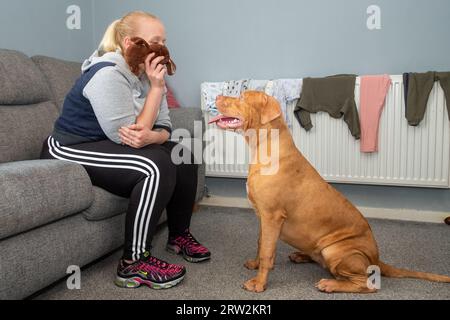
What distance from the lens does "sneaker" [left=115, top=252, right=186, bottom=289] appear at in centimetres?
148

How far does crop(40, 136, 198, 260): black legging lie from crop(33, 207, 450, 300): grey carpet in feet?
0.64

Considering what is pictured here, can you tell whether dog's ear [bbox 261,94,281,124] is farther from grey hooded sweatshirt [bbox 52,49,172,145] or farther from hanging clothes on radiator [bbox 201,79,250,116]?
hanging clothes on radiator [bbox 201,79,250,116]

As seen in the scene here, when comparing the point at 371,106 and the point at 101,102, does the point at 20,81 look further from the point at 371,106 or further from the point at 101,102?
the point at 371,106

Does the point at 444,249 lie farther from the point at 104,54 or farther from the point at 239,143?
the point at 104,54

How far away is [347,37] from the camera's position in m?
2.56

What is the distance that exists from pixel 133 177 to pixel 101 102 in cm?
29

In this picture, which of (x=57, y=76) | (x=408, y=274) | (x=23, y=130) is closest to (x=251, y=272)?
(x=408, y=274)

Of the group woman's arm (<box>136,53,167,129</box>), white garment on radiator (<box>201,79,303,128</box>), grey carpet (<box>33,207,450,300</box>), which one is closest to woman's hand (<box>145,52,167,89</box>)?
woman's arm (<box>136,53,167,129</box>)

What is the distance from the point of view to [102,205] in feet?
5.04

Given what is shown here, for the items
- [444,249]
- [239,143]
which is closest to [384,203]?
[444,249]

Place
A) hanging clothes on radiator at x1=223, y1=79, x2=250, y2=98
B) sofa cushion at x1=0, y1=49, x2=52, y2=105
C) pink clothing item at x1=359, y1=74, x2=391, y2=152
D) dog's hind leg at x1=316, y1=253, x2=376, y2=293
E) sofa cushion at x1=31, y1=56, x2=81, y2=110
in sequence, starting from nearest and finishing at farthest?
1. dog's hind leg at x1=316, y1=253, x2=376, y2=293
2. sofa cushion at x1=0, y1=49, x2=52, y2=105
3. sofa cushion at x1=31, y1=56, x2=81, y2=110
4. pink clothing item at x1=359, y1=74, x2=391, y2=152
5. hanging clothes on radiator at x1=223, y1=79, x2=250, y2=98

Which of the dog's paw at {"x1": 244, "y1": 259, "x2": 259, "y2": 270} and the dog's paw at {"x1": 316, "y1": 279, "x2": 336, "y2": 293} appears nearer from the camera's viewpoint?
the dog's paw at {"x1": 316, "y1": 279, "x2": 336, "y2": 293}

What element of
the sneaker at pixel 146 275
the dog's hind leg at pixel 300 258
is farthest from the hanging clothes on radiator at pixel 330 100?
the sneaker at pixel 146 275

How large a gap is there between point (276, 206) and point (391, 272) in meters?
0.50
